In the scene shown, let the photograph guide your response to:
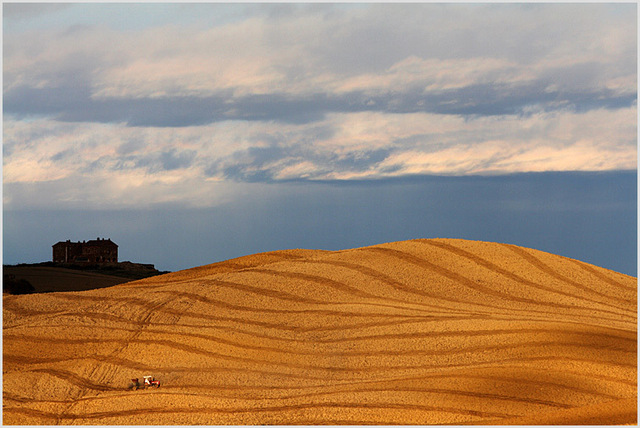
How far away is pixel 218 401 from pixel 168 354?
8.11ft

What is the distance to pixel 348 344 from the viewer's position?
40.1 feet

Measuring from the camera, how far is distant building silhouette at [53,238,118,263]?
27.9m

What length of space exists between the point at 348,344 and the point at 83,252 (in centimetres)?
1929

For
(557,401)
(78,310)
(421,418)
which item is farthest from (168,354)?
(557,401)

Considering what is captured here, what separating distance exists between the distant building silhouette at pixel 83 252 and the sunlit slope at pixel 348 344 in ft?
40.1

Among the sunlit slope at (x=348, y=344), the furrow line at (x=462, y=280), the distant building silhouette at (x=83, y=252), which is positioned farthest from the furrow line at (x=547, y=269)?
the distant building silhouette at (x=83, y=252)

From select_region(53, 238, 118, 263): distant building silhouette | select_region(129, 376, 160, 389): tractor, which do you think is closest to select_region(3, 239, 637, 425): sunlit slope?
select_region(129, 376, 160, 389): tractor

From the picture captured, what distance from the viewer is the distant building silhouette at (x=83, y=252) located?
91.5 feet

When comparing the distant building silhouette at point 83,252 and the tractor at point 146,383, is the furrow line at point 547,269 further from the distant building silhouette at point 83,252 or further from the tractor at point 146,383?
the distant building silhouette at point 83,252

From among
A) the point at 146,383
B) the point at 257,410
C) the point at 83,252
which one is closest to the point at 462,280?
the point at 257,410

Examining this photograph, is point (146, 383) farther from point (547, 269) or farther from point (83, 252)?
point (83, 252)

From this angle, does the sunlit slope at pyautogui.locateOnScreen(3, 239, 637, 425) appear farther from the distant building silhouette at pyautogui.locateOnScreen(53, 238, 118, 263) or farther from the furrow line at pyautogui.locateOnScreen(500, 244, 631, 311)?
the distant building silhouette at pyautogui.locateOnScreen(53, 238, 118, 263)

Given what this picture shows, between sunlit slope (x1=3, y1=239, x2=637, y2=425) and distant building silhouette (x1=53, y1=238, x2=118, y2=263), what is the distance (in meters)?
12.2

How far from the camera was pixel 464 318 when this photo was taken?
12.9 metres
